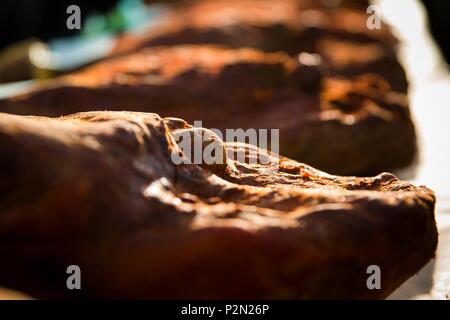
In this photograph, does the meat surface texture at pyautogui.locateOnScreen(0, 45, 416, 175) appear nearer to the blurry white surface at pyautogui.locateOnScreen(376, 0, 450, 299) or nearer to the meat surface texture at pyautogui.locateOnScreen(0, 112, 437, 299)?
the blurry white surface at pyautogui.locateOnScreen(376, 0, 450, 299)

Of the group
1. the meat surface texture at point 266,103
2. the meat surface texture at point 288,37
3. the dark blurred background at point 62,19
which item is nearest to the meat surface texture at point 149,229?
the meat surface texture at point 266,103

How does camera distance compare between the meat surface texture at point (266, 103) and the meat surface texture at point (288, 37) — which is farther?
the meat surface texture at point (288, 37)

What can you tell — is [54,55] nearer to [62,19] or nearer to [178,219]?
[62,19]

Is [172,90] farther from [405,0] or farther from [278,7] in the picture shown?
[405,0]

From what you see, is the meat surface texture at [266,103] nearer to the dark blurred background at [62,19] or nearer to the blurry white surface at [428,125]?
the blurry white surface at [428,125]

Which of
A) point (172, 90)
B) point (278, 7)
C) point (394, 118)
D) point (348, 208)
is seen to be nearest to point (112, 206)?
point (348, 208)
